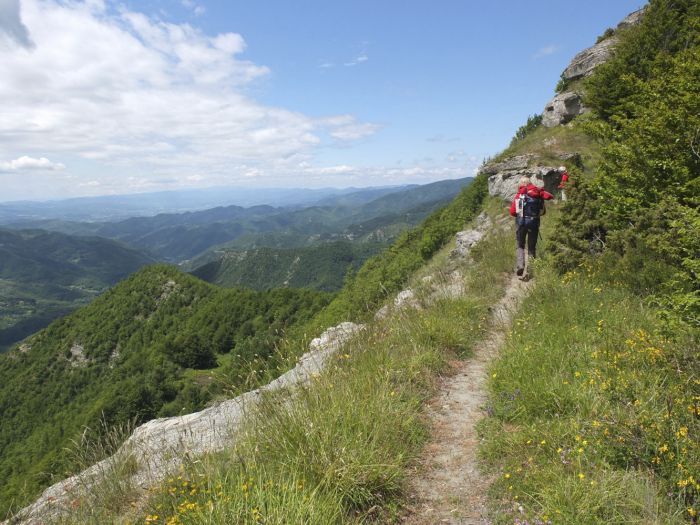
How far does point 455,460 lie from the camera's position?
3.96 meters

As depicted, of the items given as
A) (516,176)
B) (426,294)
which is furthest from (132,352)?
(426,294)

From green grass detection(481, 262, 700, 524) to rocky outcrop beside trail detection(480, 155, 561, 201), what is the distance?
16.7 meters

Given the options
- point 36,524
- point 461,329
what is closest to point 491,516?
point 461,329

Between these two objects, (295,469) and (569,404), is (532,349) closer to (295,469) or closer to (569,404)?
(569,404)

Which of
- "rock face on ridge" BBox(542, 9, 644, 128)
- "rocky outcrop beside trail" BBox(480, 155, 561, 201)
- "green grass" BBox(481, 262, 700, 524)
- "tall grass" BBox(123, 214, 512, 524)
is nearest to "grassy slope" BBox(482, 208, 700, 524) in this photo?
"green grass" BBox(481, 262, 700, 524)

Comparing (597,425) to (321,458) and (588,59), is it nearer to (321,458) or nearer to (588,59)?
(321,458)

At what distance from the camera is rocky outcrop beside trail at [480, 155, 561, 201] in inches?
795

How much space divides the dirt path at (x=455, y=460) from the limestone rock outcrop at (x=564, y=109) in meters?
30.4

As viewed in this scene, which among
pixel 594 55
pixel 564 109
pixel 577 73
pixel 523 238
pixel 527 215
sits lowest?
pixel 523 238

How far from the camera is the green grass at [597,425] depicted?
2.71 m

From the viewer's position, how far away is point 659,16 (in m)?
22.8

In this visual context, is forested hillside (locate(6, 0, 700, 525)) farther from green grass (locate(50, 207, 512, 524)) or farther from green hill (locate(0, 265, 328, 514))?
green hill (locate(0, 265, 328, 514))

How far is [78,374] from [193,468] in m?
128

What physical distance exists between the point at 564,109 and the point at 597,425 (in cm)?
3324
